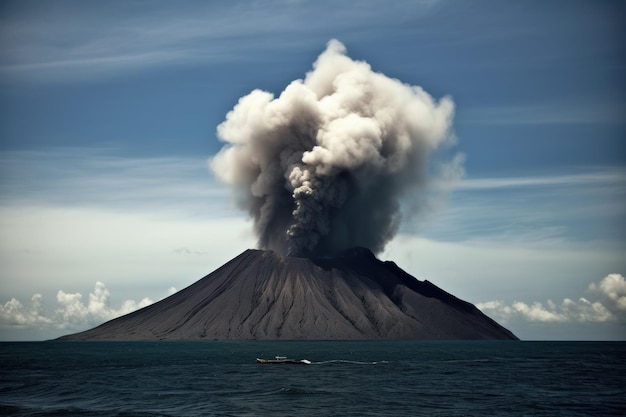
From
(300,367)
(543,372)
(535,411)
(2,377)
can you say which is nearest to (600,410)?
(535,411)

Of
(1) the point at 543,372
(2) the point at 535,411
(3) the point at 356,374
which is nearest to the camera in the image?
(2) the point at 535,411

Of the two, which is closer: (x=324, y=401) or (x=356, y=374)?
(x=324, y=401)

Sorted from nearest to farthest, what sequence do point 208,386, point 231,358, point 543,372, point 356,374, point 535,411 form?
1. point 535,411
2. point 208,386
3. point 356,374
4. point 543,372
5. point 231,358

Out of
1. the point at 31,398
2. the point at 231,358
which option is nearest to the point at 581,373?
the point at 231,358

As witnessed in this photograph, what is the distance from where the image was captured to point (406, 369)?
126750mm

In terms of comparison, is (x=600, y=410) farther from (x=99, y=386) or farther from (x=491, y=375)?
(x=99, y=386)

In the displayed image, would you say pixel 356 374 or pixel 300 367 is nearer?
pixel 356 374

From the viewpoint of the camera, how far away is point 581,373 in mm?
121500

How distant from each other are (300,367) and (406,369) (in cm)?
1810

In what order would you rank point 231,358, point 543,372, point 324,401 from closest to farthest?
point 324,401, point 543,372, point 231,358

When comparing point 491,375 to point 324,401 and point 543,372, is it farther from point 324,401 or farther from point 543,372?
point 324,401

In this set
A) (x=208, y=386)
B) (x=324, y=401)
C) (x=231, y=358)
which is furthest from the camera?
(x=231, y=358)

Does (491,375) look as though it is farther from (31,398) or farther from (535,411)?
(31,398)

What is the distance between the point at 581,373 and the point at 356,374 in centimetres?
→ 3727
